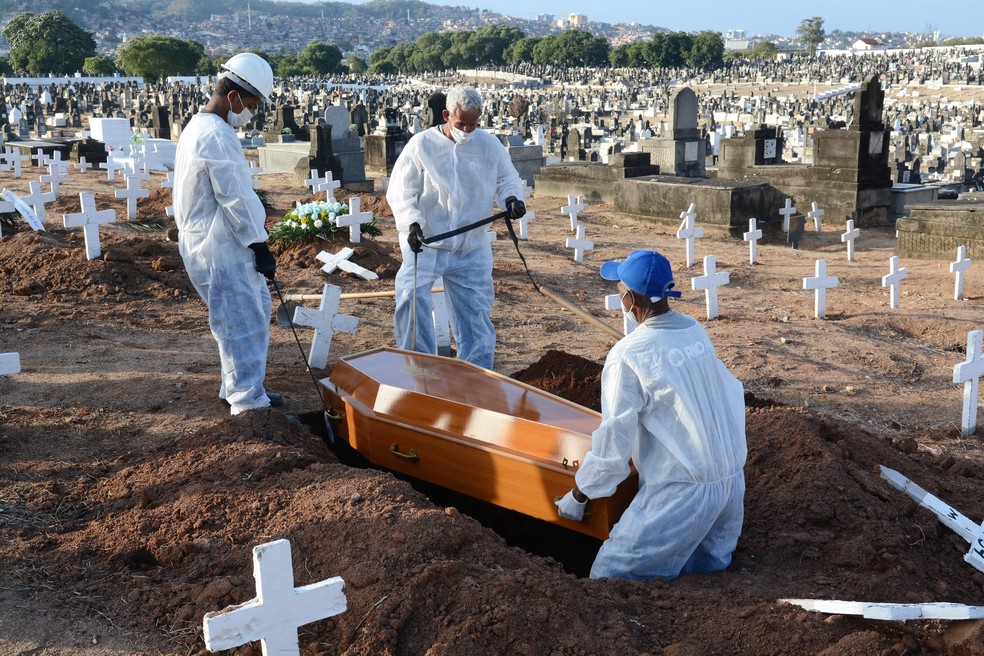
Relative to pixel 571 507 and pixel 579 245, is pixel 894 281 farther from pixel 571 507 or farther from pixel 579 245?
pixel 571 507

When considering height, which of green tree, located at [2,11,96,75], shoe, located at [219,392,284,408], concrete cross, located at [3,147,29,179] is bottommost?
shoe, located at [219,392,284,408]

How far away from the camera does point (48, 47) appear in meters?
76.1

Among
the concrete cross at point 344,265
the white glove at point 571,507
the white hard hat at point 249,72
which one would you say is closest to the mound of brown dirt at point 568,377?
the white glove at point 571,507

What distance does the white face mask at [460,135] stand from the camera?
19.3ft

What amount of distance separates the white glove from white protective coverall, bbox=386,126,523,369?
7.56 ft

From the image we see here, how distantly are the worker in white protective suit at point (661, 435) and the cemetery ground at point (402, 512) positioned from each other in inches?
7.9

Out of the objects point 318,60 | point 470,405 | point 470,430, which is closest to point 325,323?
point 470,405

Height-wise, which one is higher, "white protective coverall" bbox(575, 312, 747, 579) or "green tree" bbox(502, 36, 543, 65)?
"green tree" bbox(502, 36, 543, 65)

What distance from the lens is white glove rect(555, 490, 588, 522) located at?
3844mm

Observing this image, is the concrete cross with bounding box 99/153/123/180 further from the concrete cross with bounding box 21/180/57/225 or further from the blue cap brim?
the blue cap brim

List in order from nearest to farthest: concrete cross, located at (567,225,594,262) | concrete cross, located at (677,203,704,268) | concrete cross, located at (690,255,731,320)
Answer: concrete cross, located at (690,255,731,320) < concrete cross, located at (567,225,594,262) < concrete cross, located at (677,203,704,268)

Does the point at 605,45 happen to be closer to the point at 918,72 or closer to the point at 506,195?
the point at 918,72

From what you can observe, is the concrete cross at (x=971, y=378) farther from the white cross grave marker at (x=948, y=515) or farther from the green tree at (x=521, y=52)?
the green tree at (x=521, y=52)

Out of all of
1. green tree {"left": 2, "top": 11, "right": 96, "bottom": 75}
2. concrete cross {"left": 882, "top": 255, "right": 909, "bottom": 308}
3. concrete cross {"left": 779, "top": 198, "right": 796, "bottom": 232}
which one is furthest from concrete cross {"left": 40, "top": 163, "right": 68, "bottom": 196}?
green tree {"left": 2, "top": 11, "right": 96, "bottom": 75}
